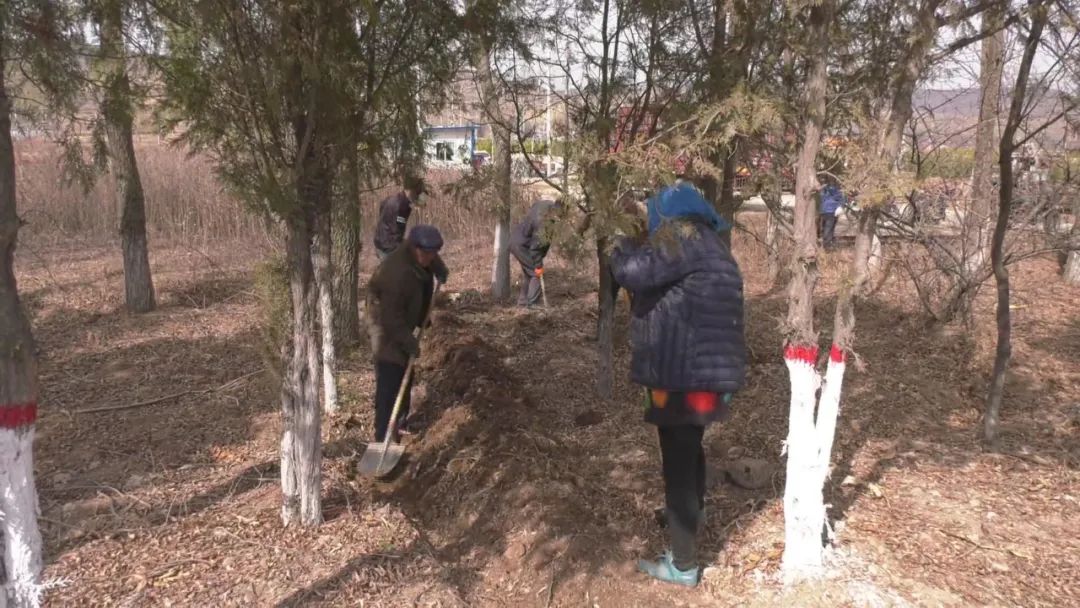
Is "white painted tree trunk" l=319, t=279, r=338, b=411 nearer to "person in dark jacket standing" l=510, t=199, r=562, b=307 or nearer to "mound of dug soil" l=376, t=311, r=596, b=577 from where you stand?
"mound of dug soil" l=376, t=311, r=596, b=577

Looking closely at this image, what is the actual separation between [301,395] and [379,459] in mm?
1500

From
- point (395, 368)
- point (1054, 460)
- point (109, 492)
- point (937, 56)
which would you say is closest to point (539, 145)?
point (395, 368)

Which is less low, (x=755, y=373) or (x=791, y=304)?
(x=791, y=304)

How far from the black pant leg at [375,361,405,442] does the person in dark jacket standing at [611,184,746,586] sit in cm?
228

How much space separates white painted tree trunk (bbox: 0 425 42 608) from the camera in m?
2.21

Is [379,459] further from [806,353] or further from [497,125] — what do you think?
[806,353]

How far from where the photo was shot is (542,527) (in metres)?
3.74

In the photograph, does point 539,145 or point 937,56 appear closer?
point 937,56

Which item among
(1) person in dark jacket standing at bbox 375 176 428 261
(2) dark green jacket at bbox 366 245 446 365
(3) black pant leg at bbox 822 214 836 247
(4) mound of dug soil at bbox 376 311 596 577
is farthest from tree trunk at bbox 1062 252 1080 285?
(2) dark green jacket at bbox 366 245 446 365

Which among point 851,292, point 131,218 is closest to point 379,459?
point 851,292

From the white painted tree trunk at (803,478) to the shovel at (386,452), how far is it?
2523mm

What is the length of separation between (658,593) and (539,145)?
3.28 metres

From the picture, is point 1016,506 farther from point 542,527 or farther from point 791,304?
point 542,527

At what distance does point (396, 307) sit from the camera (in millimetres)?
4766
